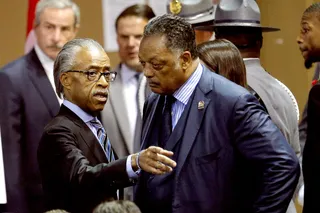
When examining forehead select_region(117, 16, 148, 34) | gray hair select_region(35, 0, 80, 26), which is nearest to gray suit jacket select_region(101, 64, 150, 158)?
forehead select_region(117, 16, 148, 34)

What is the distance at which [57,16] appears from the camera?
5109 millimetres

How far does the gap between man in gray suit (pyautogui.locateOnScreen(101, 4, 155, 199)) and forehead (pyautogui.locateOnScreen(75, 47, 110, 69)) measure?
3.27 ft

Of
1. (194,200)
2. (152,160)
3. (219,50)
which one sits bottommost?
(194,200)

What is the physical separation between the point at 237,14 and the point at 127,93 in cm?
93

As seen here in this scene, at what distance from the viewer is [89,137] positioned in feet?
11.7

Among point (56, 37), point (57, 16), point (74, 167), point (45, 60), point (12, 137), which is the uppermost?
point (57, 16)

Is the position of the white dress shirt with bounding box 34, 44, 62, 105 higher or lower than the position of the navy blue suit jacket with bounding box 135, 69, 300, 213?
higher

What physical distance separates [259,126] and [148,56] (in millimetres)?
506

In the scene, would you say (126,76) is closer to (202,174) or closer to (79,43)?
(79,43)

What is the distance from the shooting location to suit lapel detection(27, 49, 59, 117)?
4.81 m

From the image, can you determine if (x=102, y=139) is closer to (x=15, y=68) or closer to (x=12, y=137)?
(x=12, y=137)

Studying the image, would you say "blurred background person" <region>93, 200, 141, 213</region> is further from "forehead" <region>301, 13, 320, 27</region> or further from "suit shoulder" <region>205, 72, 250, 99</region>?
"forehead" <region>301, 13, 320, 27</region>

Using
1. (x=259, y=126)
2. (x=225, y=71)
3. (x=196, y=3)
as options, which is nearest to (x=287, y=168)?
(x=259, y=126)

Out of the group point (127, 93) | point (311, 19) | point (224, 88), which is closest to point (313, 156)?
point (224, 88)
